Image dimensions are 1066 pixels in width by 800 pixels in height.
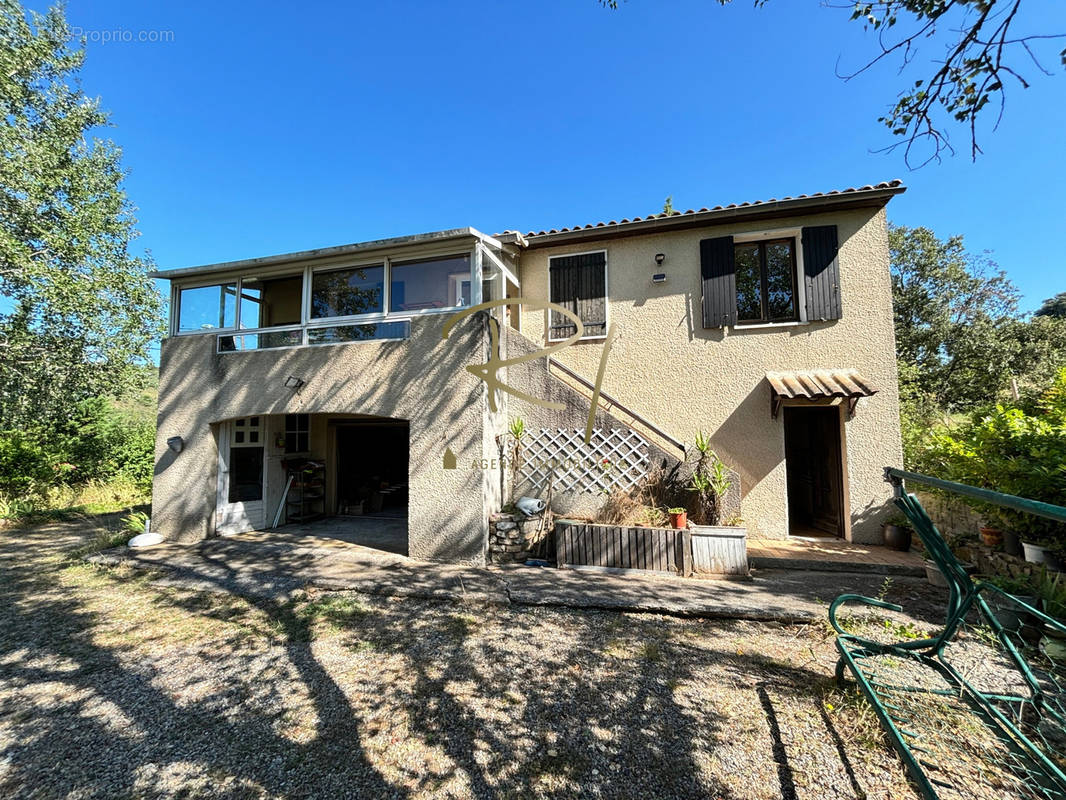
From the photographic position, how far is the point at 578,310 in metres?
8.99

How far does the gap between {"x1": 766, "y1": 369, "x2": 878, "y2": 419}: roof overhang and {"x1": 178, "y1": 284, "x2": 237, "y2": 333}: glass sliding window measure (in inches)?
418

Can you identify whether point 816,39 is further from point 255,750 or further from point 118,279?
point 118,279

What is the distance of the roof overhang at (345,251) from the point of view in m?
6.93

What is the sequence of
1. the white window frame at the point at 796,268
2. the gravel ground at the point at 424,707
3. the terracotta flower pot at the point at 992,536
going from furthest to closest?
the white window frame at the point at 796,268 → the terracotta flower pot at the point at 992,536 → the gravel ground at the point at 424,707

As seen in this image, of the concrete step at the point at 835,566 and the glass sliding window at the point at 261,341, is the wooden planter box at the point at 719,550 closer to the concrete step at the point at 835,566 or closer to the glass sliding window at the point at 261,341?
the concrete step at the point at 835,566

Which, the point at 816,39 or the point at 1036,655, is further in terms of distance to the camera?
the point at 816,39

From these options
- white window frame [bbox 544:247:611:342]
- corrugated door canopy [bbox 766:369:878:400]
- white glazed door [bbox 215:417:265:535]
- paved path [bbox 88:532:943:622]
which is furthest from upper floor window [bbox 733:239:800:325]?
white glazed door [bbox 215:417:265:535]

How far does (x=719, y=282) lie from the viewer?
8156mm

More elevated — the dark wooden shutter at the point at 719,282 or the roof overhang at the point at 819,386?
the dark wooden shutter at the point at 719,282

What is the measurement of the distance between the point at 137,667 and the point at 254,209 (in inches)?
515

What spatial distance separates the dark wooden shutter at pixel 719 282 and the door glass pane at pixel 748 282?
16.4 inches

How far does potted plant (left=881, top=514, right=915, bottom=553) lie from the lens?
6.81m

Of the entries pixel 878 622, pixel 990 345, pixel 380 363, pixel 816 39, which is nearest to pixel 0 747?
pixel 380 363

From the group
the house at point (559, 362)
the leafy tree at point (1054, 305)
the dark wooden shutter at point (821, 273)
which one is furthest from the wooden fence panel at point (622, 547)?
the leafy tree at point (1054, 305)
